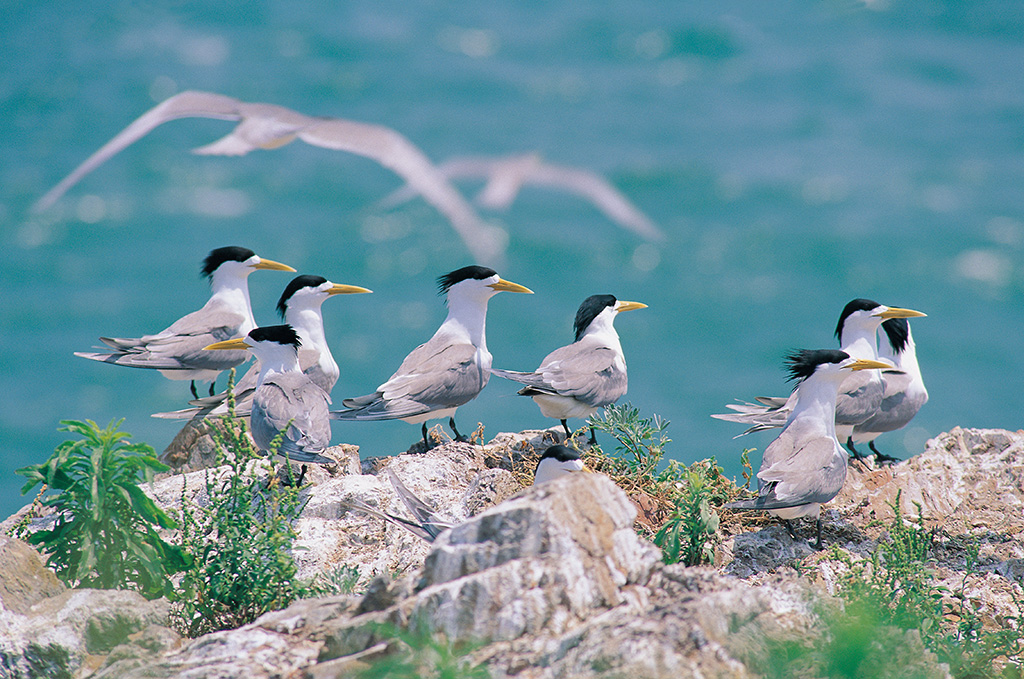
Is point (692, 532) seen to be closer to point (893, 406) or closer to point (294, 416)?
point (294, 416)

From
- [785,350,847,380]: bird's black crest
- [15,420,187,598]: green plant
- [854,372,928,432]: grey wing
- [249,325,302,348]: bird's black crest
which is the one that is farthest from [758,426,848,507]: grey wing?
[15,420,187,598]: green plant

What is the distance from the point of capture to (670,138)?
171 ft

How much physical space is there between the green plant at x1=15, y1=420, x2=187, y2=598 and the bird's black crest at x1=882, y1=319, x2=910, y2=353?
6.48m

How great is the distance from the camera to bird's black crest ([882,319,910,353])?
887 cm

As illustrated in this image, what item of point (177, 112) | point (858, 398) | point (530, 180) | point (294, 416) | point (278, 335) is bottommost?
point (294, 416)

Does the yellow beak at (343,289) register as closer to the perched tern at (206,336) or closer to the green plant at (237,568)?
the perched tern at (206,336)

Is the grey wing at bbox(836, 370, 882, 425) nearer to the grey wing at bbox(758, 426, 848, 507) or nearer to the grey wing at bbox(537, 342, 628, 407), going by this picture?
the grey wing at bbox(758, 426, 848, 507)

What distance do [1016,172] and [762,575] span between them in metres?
52.6

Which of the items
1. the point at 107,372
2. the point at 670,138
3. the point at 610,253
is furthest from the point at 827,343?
the point at 107,372

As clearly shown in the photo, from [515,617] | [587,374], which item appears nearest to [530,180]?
[587,374]

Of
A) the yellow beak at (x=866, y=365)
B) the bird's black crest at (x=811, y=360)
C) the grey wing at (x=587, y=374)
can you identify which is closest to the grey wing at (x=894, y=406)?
the yellow beak at (x=866, y=365)

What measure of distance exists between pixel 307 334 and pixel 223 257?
154 centimetres

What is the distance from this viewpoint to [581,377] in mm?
7324

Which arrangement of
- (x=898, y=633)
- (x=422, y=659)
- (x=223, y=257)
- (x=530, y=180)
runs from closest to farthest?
(x=422, y=659) < (x=898, y=633) < (x=223, y=257) < (x=530, y=180)
